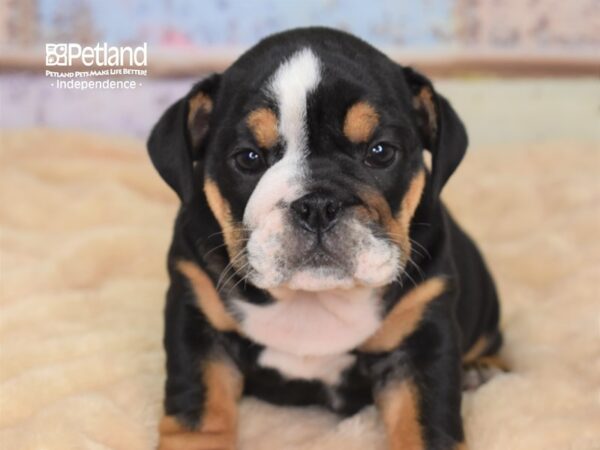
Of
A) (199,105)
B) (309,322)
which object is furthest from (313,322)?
(199,105)

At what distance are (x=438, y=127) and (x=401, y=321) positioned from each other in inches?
17.5

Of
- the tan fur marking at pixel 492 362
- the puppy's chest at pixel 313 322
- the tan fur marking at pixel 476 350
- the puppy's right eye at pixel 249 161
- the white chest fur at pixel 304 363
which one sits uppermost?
the puppy's right eye at pixel 249 161

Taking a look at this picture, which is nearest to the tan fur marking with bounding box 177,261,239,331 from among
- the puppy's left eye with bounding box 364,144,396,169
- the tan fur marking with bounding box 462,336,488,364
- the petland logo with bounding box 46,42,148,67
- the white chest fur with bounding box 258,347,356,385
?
the white chest fur with bounding box 258,347,356,385

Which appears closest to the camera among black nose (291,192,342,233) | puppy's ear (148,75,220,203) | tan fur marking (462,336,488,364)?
black nose (291,192,342,233)

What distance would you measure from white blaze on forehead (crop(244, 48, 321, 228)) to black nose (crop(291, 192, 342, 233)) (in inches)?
2.5

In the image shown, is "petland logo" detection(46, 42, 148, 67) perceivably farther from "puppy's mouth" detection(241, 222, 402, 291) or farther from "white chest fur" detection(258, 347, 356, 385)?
"puppy's mouth" detection(241, 222, 402, 291)

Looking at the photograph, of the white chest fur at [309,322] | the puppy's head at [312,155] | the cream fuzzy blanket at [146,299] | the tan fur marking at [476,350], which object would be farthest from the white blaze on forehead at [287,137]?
the tan fur marking at [476,350]

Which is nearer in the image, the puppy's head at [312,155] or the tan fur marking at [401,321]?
the puppy's head at [312,155]

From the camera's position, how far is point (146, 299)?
9.52 feet

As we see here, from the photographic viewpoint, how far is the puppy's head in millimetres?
1838

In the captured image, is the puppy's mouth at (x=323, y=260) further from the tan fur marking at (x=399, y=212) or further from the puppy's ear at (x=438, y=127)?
the puppy's ear at (x=438, y=127)

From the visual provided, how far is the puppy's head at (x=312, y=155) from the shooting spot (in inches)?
72.4

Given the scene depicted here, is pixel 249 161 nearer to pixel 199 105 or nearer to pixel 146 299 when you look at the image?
pixel 199 105

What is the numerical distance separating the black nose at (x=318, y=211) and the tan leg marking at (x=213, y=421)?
487 mm
